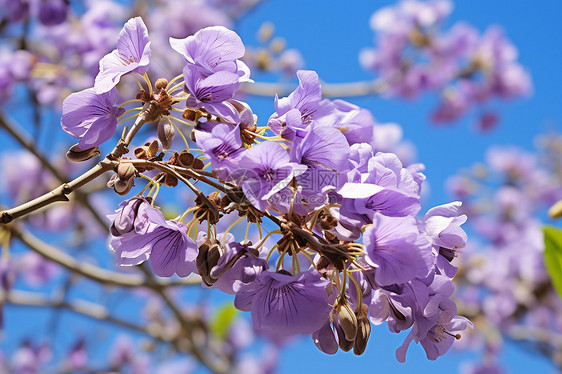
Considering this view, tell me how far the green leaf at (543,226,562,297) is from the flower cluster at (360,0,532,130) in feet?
11.0

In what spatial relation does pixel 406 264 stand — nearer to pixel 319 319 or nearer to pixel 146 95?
pixel 319 319

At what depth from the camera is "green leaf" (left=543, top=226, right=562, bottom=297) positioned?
1.67m

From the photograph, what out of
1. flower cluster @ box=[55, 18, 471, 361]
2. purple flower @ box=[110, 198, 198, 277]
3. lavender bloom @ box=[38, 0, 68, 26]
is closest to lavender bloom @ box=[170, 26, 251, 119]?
flower cluster @ box=[55, 18, 471, 361]

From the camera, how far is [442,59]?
5.14 meters

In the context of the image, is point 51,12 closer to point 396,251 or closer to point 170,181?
point 170,181

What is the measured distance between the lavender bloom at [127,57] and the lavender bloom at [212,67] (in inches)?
2.4

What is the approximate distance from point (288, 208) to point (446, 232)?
0.31 meters

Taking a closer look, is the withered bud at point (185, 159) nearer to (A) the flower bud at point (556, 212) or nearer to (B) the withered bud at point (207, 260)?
(B) the withered bud at point (207, 260)

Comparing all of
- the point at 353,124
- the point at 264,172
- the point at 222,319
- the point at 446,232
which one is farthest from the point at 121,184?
the point at 222,319

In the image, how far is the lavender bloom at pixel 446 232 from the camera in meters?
0.98

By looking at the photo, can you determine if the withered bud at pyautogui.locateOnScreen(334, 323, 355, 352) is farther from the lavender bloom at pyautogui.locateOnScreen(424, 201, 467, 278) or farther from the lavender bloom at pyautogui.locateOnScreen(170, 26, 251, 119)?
the lavender bloom at pyautogui.locateOnScreen(170, 26, 251, 119)

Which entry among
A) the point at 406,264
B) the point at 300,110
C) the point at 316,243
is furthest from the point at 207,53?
the point at 406,264

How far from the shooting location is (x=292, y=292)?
0.95m

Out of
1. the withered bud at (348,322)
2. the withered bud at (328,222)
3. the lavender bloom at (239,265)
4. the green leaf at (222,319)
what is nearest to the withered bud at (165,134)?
the lavender bloom at (239,265)
